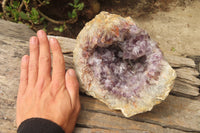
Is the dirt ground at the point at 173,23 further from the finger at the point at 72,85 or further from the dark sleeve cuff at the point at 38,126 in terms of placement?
the dark sleeve cuff at the point at 38,126

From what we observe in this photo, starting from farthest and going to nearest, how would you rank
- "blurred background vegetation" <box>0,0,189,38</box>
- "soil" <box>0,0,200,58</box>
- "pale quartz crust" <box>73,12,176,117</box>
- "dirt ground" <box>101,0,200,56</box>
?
1. "dirt ground" <box>101,0,200,56</box>
2. "soil" <box>0,0,200,58</box>
3. "blurred background vegetation" <box>0,0,189,38</box>
4. "pale quartz crust" <box>73,12,176,117</box>

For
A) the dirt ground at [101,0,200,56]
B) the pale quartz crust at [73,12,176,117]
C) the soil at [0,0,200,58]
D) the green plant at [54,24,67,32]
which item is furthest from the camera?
the dirt ground at [101,0,200,56]

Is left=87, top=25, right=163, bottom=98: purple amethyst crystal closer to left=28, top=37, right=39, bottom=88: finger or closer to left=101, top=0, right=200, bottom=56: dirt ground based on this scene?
left=28, top=37, right=39, bottom=88: finger

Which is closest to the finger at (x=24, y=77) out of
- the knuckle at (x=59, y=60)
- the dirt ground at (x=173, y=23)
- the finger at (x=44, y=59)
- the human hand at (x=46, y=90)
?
the human hand at (x=46, y=90)

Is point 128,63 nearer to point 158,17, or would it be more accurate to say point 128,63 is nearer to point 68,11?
point 68,11

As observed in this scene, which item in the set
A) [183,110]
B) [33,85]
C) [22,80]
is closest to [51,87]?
[33,85]

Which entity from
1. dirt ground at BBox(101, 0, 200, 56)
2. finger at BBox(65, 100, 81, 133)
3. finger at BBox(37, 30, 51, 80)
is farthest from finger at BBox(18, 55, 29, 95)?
dirt ground at BBox(101, 0, 200, 56)

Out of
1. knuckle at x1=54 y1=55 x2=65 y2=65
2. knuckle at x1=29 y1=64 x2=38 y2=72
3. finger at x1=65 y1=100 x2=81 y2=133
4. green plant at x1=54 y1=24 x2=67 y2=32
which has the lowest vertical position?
finger at x1=65 y1=100 x2=81 y2=133

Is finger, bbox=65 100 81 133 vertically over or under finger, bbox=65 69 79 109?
under

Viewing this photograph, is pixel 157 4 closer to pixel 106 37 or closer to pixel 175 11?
pixel 175 11
